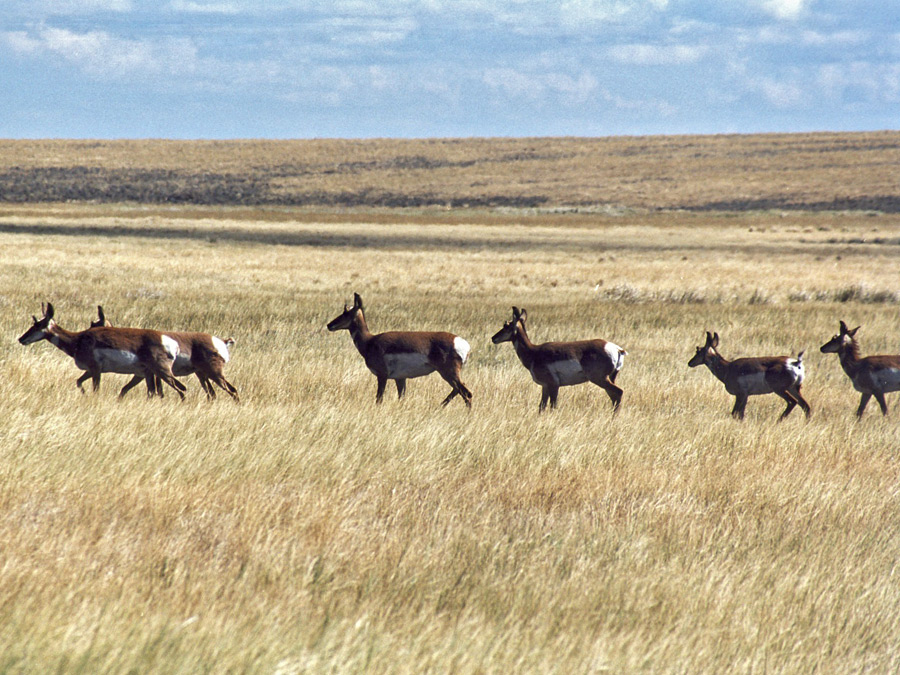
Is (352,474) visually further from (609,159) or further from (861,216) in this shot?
(609,159)

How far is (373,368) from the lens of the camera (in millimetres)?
11539

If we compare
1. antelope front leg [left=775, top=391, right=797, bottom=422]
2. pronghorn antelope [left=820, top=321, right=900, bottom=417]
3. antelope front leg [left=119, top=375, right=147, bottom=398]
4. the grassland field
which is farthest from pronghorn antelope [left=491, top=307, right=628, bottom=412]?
antelope front leg [left=119, top=375, right=147, bottom=398]

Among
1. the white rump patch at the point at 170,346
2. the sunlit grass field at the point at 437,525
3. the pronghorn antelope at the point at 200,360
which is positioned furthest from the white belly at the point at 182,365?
the sunlit grass field at the point at 437,525

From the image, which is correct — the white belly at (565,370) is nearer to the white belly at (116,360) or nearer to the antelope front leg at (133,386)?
the antelope front leg at (133,386)

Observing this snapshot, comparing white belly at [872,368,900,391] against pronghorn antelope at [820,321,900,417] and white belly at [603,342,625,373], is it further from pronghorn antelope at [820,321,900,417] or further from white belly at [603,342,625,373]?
white belly at [603,342,625,373]

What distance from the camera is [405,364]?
11.5m

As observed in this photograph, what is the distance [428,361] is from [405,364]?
28cm

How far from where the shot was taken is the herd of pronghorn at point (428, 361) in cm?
1050

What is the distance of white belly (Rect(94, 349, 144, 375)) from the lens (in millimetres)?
10430

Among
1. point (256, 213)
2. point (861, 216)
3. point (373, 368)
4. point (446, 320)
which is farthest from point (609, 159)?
point (373, 368)

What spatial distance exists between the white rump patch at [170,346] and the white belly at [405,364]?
245 cm

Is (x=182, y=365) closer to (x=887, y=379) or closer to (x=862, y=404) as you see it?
(x=862, y=404)

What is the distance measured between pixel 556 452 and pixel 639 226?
67.9 metres

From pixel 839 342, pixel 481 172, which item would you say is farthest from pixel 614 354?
pixel 481 172
